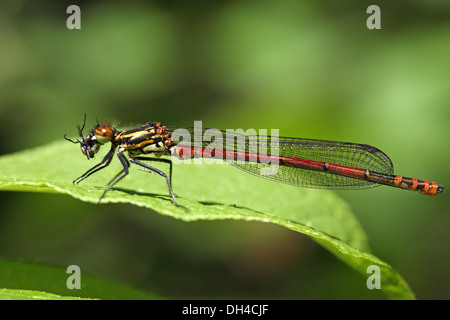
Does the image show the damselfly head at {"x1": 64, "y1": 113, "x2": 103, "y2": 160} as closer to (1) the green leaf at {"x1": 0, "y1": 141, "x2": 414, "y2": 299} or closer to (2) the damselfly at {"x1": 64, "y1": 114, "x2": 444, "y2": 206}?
(2) the damselfly at {"x1": 64, "y1": 114, "x2": 444, "y2": 206}

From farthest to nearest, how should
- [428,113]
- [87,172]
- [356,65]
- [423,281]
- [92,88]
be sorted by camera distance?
[92,88], [356,65], [428,113], [423,281], [87,172]

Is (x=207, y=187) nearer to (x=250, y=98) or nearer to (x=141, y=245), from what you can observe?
(x=141, y=245)

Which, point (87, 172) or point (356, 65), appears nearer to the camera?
point (87, 172)

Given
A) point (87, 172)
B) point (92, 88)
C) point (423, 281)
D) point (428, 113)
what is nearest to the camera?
point (87, 172)

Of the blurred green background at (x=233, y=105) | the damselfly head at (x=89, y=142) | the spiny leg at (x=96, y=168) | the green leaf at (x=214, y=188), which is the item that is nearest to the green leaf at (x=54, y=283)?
the green leaf at (x=214, y=188)

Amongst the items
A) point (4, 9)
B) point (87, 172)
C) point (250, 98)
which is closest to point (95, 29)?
point (4, 9)

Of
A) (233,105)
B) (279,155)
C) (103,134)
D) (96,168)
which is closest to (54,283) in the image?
(96,168)
